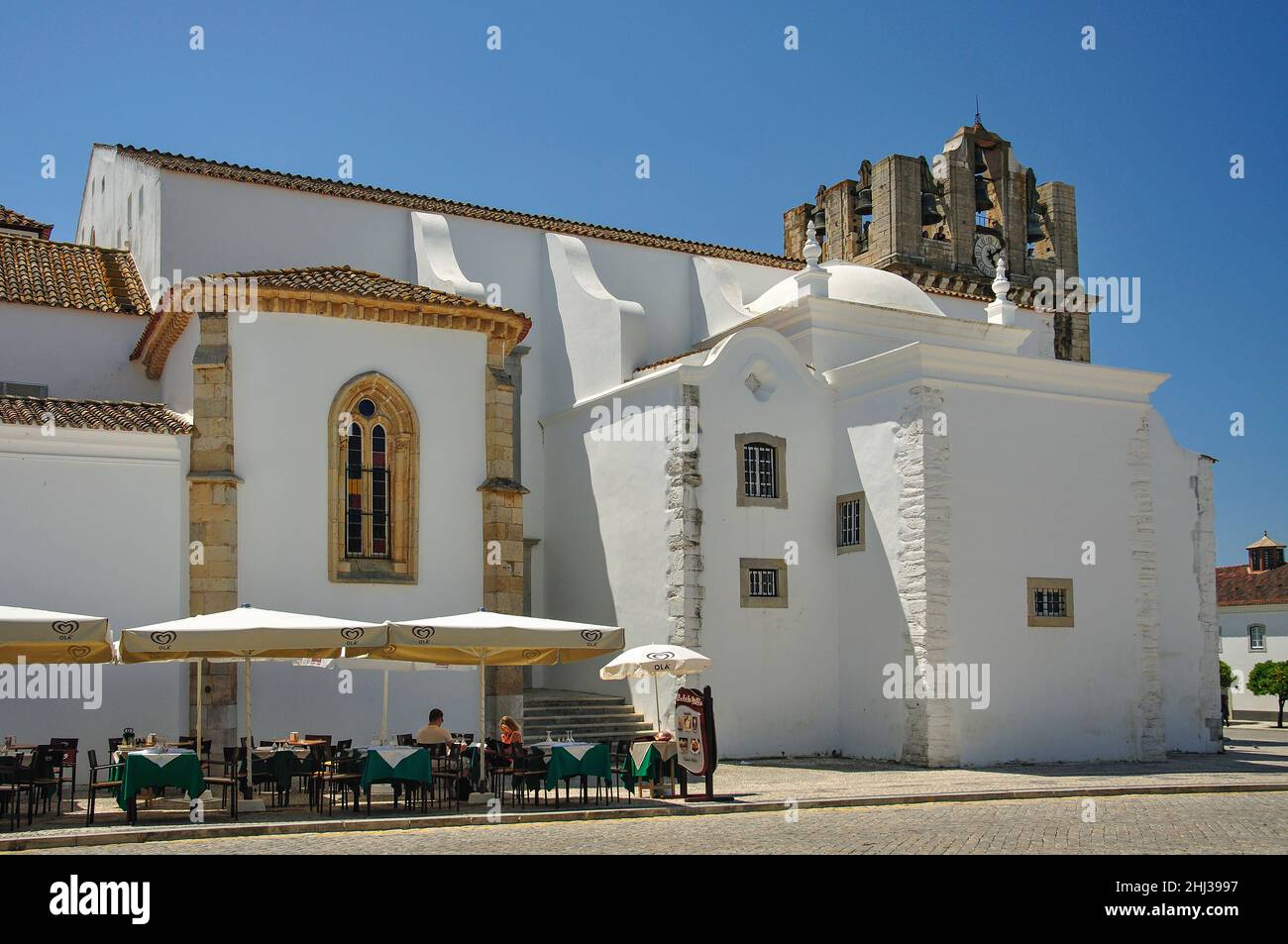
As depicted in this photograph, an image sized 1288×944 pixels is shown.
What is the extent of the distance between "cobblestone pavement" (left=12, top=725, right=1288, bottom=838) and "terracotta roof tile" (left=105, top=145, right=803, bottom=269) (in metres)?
13.1

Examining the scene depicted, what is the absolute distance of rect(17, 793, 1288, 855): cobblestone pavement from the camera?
43.7 ft

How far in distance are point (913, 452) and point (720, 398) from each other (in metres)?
3.63

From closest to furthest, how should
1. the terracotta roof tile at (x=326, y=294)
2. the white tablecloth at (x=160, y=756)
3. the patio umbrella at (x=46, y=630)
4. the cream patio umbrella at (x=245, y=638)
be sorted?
the white tablecloth at (x=160, y=756)
the patio umbrella at (x=46, y=630)
the cream patio umbrella at (x=245, y=638)
the terracotta roof tile at (x=326, y=294)

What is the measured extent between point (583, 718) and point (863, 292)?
11.1 m

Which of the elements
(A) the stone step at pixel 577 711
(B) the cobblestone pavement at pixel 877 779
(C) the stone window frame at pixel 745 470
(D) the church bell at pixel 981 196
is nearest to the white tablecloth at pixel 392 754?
(B) the cobblestone pavement at pixel 877 779

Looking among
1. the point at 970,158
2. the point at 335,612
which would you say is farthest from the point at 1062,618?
the point at 970,158

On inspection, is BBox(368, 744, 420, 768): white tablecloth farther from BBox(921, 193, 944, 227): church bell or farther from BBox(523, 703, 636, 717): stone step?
BBox(921, 193, 944, 227): church bell

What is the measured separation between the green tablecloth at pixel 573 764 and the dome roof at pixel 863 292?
13287 millimetres

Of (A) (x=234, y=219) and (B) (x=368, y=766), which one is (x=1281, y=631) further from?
(B) (x=368, y=766)

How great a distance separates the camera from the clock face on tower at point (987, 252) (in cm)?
4544

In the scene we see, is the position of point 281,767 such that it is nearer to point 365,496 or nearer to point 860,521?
point 365,496

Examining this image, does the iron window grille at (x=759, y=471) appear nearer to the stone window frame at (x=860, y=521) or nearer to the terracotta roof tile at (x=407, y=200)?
the stone window frame at (x=860, y=521)

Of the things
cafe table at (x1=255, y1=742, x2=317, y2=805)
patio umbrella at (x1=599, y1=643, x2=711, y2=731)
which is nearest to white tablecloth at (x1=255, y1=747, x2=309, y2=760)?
cafe table at (x1=255, y1=742, x2=317, y2=805)

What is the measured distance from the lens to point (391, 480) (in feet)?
76.5
